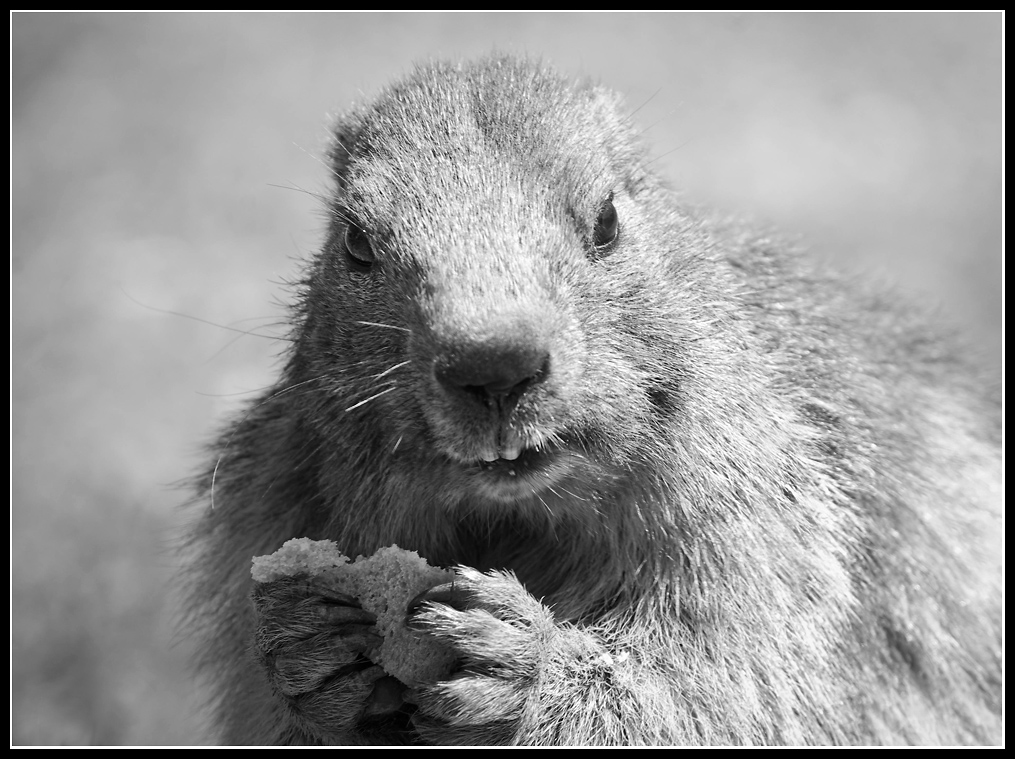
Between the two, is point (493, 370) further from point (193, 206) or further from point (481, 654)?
point (193, 206)

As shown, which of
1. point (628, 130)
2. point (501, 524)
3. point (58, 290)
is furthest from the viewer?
point (58, 290)

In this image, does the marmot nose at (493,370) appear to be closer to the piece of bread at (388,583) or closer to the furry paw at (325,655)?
the piece of bread at (388,583)

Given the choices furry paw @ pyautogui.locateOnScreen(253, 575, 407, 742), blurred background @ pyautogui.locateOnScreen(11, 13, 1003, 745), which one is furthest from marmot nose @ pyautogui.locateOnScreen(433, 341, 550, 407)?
blurred background @ pyautogui.locateOnScreen(11, 13, 1003, 745)

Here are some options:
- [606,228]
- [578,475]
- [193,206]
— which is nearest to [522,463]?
[578,475]

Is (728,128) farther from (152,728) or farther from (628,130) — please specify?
(152,728)

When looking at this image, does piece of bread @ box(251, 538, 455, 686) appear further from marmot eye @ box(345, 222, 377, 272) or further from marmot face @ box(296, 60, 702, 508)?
marmot eye @ box(345, 222, 377, 272)

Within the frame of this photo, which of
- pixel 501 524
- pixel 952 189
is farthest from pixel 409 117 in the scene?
pixel 952 189

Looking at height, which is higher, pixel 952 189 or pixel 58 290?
pixel 952 189
